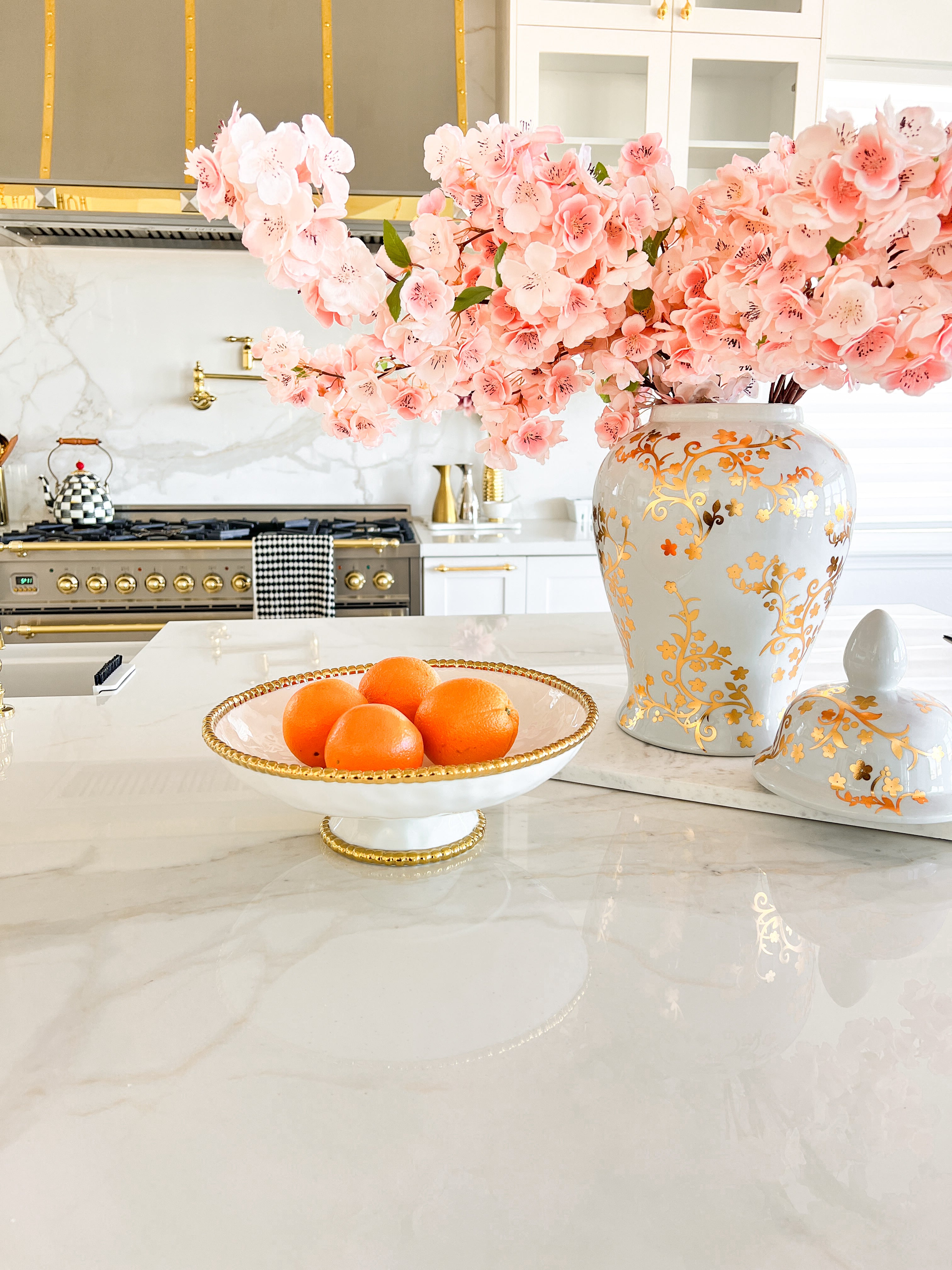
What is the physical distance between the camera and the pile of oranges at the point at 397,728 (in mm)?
580

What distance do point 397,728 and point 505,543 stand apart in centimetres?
205

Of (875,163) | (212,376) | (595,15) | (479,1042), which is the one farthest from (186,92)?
(479,1042)

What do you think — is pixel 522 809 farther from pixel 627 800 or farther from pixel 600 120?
pixel 600 120

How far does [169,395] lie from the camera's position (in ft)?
9.86

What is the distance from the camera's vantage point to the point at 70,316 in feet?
9.61

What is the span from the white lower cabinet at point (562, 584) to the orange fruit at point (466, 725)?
200 cm

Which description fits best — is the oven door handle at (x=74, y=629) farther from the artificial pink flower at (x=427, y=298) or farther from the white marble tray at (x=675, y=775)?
the artificial pink flower at (x=427, y=298)

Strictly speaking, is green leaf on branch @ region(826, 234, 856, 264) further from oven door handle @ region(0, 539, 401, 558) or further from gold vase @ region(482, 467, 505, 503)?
gold vase @ region(482, 467, 505, 503)

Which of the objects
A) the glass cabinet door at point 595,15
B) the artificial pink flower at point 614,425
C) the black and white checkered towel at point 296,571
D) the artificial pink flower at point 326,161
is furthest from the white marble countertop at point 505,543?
the artificial pink flower at point 326,161

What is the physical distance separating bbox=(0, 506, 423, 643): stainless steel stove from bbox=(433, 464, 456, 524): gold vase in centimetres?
26

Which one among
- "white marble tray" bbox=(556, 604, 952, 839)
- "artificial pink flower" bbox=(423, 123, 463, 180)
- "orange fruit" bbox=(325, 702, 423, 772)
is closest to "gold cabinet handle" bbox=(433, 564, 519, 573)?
"white marble tray" bbox=(556, 604, 952, 839)

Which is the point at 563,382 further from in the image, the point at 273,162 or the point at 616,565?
the point at 273,162

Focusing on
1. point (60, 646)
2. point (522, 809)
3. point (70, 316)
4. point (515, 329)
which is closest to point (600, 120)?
point (70, 316)

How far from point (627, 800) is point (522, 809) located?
0.09 metres
